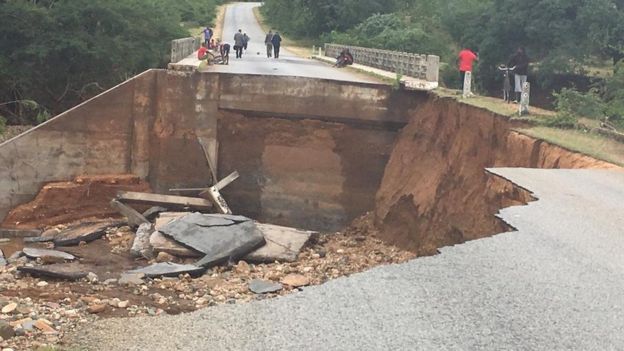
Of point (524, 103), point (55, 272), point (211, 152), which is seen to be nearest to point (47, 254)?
point (55, 272)

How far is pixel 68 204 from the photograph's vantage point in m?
20.6

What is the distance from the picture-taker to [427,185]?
19000 millimetres

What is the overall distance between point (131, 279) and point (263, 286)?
259 cm

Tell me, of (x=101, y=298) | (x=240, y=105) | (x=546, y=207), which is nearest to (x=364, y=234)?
(x=240, y=105)

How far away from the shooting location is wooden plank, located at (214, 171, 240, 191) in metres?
20.7

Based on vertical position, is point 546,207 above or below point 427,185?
above

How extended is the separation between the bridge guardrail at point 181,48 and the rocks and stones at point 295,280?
42.0 feet

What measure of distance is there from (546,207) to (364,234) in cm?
1167

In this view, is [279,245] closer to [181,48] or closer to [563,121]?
[563,121]

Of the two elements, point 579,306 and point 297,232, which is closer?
point 579,306

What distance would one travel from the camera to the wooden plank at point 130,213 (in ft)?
62.0

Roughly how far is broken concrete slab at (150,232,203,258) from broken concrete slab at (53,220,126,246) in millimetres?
2349

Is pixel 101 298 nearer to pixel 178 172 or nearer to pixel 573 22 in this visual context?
pixel 178 172

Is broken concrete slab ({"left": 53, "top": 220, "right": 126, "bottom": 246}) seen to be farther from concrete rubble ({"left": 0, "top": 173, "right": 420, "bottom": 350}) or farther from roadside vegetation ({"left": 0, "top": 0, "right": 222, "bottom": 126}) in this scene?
roadside vegetation ({"left": 0, "top": 0, "right": 222, "bottom": 126})
